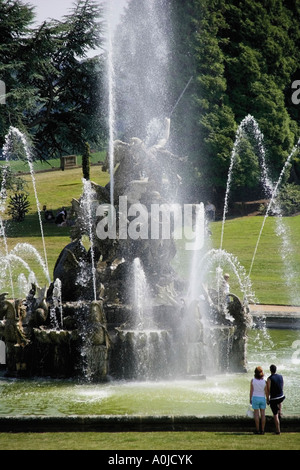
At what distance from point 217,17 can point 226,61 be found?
8.95 ft

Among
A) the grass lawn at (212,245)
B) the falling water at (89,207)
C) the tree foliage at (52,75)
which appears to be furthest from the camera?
the tree foliage at (52,75)

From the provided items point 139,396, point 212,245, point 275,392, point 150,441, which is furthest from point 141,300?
point 212,245

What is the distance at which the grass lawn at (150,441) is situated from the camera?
39.1 ft

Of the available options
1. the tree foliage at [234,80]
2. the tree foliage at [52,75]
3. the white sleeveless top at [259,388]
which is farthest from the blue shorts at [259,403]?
the tree foliage at [234,80]

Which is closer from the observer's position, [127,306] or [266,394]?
[266,394]

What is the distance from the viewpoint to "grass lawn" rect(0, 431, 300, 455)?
11.9 m

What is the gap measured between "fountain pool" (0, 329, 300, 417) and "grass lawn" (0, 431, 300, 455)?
1578 millimetres

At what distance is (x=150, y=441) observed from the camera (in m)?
12.3

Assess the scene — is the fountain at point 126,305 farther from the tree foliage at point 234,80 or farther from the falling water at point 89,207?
the tree foliage at point 234,80

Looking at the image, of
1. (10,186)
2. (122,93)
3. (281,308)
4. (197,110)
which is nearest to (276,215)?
(197,110)

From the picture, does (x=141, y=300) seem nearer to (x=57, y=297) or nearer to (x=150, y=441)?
(x=57, y=297)

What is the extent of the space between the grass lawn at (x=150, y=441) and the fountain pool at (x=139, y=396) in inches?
62.1

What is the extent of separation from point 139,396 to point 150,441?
12.7 ft

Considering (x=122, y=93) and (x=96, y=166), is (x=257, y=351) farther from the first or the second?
(x=96, y=166)
